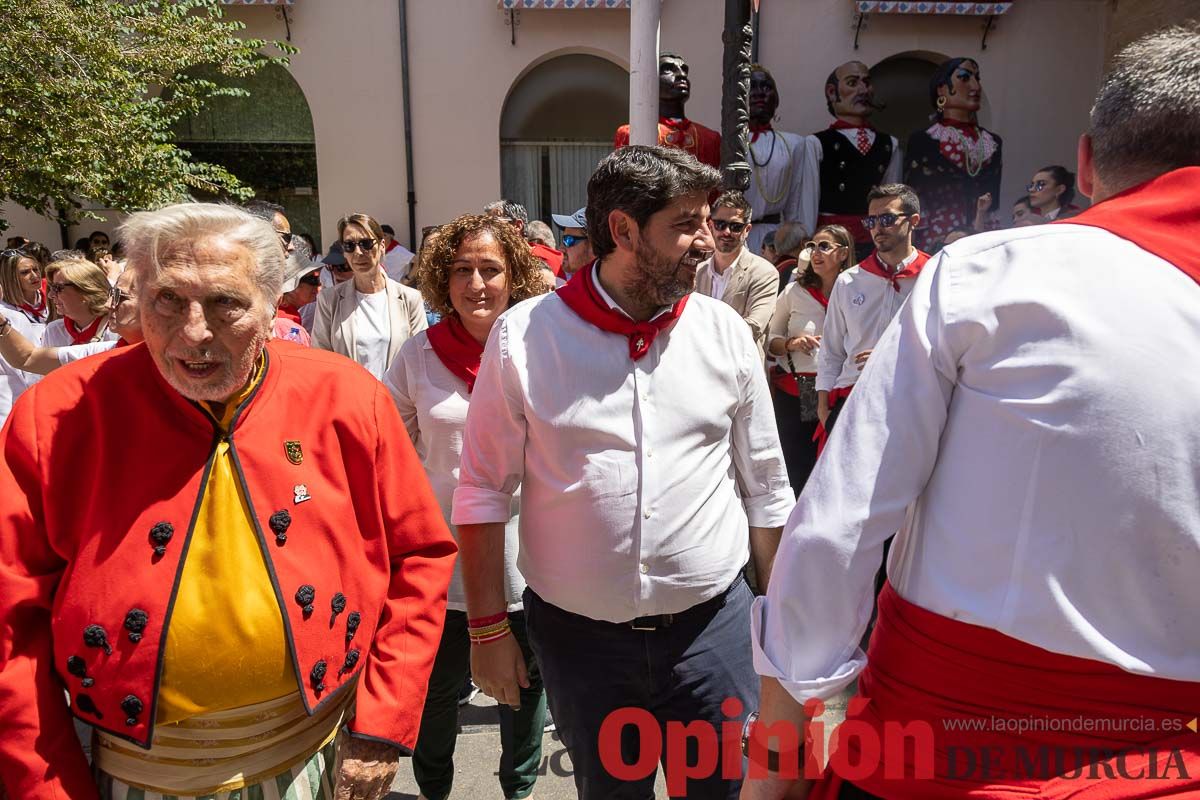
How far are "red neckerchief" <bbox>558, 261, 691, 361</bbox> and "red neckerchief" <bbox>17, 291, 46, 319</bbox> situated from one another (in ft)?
22.2

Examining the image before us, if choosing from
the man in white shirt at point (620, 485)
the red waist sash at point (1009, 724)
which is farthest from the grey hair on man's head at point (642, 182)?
the red waist sash at point (1009, 724)

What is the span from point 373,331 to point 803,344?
8.72 ft

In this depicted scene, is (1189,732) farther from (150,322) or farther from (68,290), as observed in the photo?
(68,290)

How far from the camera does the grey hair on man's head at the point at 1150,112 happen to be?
118 centimetres

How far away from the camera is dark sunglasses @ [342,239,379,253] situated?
5086 mm

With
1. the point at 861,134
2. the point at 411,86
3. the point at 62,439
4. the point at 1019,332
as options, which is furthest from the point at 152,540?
the point at 411,86

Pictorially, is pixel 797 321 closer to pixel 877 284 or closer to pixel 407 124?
pixel 877 284

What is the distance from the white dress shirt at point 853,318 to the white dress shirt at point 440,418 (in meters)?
2.68

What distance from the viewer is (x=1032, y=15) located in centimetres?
1093

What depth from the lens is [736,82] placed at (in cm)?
468

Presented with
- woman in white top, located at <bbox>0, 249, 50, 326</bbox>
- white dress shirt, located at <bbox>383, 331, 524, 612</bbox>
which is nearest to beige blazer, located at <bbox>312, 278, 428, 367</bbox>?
white dress shirt, located at <bbox>383, 331, 524, 612</bbox>

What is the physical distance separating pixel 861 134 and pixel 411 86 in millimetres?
5447

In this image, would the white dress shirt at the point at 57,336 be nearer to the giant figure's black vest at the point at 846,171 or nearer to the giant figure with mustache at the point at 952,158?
the giant figure's black vest at the point at 846,171

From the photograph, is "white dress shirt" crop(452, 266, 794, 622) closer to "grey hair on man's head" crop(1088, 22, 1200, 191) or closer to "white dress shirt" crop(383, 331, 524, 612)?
"white dress shirt" crop(383, 331, 524, 612)
